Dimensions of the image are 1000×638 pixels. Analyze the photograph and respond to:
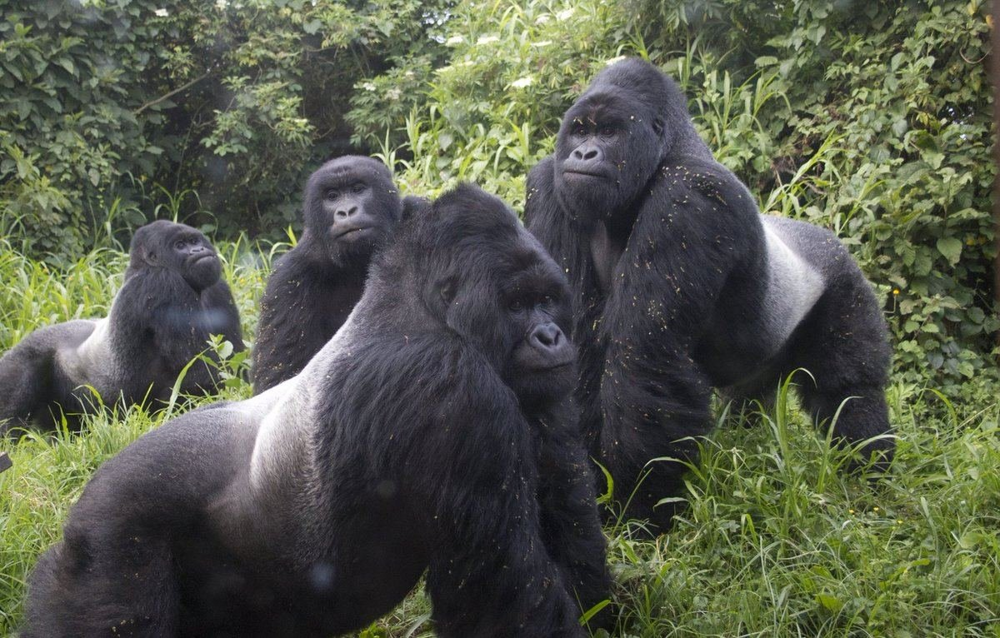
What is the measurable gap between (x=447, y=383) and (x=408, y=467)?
9.2 inches

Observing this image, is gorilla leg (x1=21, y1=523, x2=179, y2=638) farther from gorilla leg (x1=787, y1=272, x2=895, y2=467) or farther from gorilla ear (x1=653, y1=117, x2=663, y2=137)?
gorilla leg (x1=787, y1=272, x2=895, y2=467)

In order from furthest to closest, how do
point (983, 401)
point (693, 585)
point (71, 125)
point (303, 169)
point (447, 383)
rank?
point (303, 169) < point (71, 125) < point (983, 401) < point (693, 585) < point (447, 383)

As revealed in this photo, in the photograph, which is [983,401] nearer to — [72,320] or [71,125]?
[72,320]

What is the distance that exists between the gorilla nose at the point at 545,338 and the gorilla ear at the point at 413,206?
0.50m

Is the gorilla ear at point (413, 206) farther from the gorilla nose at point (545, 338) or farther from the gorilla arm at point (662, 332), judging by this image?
the gorilla arm at point (662, 332)

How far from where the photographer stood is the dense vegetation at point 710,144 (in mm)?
3256

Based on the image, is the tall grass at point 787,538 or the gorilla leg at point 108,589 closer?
the gorilla leg at point 108,589

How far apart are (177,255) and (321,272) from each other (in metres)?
2.16

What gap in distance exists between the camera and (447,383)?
2436mm

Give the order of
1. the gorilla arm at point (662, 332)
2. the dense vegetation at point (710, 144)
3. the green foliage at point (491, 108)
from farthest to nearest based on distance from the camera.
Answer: the green foliage at point (491, 108)
the gorilla arm at point (662, 332)
the dense vegetation at point (710, 144)

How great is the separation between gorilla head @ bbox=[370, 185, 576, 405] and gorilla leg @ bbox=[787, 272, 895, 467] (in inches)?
76.0

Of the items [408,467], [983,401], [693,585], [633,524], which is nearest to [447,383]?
[408,467]

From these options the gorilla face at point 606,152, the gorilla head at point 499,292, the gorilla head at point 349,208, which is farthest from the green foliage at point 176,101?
the gorilla head at point 499,292

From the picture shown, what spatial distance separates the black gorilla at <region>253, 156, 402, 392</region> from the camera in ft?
14.0
